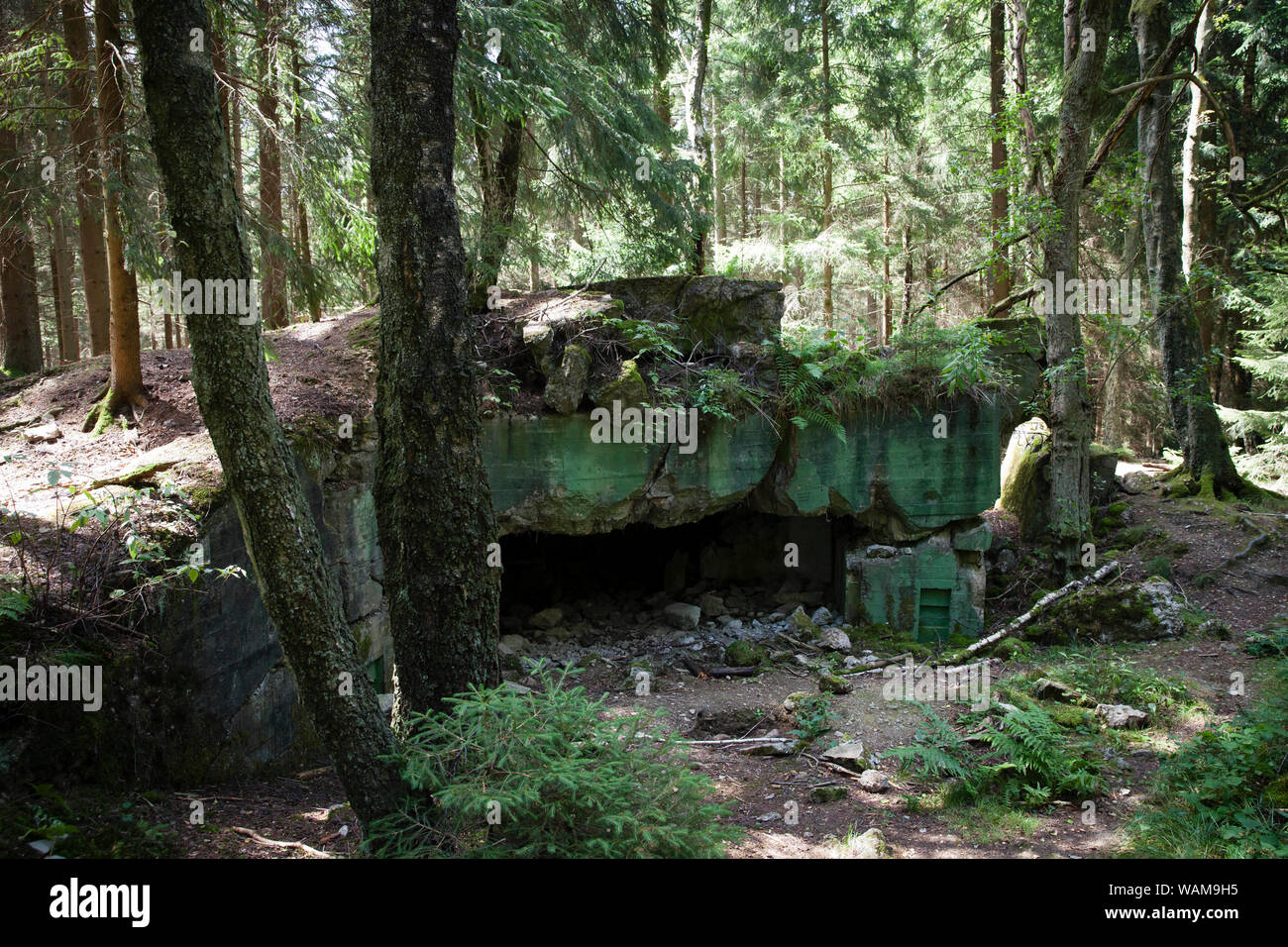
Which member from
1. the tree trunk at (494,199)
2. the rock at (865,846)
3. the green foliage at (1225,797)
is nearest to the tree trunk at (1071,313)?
the green foliage at (1225,797)

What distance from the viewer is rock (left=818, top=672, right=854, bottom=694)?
24.2 ft

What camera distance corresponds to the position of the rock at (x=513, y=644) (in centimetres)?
875

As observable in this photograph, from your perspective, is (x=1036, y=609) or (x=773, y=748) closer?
(x=773, y=748)

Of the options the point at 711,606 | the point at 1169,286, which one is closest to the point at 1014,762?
the point at 711,606

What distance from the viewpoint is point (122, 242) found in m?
6.09

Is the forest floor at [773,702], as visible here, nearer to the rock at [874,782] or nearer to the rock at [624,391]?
the rock at [874,782]

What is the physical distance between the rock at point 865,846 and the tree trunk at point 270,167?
5133 mm

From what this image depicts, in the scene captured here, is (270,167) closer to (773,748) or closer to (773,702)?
(773,702)

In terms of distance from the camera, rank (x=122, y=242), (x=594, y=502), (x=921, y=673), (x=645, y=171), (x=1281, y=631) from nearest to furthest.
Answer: (x=122, y=242) < (x=1281, y=631) < (x=921, y=673) < (x=594, y=502) < (x=645, y=171)

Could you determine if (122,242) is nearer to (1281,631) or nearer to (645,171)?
(645,171)

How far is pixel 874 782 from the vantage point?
546cm

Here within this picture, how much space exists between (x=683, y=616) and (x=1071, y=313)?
608 cm

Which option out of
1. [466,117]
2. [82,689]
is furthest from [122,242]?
[82,689]

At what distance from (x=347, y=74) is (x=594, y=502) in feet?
16.8
